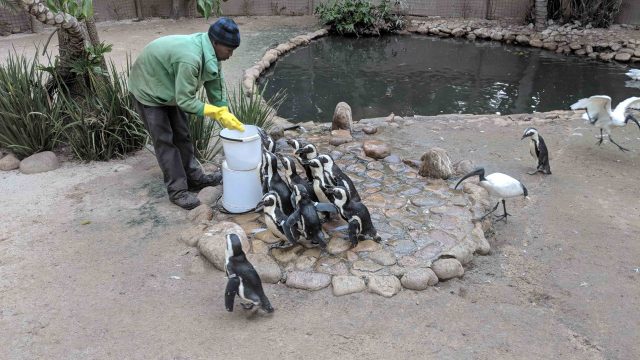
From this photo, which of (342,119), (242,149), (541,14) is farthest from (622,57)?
(242,149)

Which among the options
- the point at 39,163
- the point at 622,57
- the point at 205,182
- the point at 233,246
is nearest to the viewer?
the point at 233,246

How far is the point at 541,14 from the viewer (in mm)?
12422

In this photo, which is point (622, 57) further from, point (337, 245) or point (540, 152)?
point (337, 245)

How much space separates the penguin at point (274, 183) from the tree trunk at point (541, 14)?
33.6ft

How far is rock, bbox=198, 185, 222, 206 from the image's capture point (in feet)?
15.8

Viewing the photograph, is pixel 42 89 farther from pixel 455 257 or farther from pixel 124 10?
pixel 124 10

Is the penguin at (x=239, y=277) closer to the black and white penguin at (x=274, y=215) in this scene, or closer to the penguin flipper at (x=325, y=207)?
the black and white penguin at (x=274, y=215)

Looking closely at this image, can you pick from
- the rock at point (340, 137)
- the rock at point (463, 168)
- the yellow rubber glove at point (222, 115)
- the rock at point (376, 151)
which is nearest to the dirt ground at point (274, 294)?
the rock at point (463, 168)

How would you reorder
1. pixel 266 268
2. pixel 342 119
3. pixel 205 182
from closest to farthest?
pixel 266 268 → pixel 205 182 → pixel 342 119

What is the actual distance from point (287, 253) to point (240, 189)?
0.74 metres

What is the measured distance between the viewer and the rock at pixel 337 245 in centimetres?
407

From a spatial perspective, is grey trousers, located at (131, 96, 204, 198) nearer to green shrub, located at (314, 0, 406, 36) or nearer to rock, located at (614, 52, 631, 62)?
green shrub, located at (314, 0, 406, 36)

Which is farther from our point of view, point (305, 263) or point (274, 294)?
point (305, 263)

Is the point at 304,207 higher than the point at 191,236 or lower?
higher
